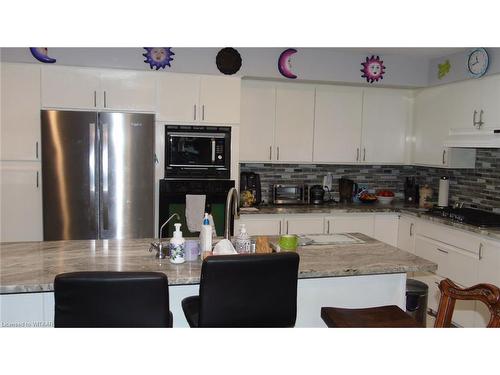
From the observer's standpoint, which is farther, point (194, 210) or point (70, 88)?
point (194, 210)

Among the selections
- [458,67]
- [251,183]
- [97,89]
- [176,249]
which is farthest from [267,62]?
[176,249]

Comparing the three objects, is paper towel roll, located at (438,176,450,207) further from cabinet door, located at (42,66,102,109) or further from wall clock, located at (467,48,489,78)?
cabinet door, located at (42,66,102,109)

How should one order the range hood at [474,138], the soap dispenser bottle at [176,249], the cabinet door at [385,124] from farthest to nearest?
1. the cabinet door at [385,124]
2. the range hood at [474,138]
3. the soap dispenser bottle at [176,249]

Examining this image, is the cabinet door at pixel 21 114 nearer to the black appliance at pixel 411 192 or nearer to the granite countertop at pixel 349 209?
the granite countertop at pixel 349 209

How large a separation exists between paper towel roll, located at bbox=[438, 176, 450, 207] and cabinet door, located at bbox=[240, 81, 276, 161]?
171 cm

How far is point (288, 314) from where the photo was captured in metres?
1.78

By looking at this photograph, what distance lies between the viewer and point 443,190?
4.27m

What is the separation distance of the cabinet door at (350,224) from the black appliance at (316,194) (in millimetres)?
373

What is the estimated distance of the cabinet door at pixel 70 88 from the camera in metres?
3.49

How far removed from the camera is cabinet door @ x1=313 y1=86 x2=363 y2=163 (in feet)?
14.4

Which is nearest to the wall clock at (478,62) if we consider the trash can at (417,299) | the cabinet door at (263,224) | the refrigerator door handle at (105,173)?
the trash can at (417,299)

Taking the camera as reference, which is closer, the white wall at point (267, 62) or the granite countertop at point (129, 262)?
the granite countertop at point (129, 262)

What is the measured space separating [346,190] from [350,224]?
1.86 ft

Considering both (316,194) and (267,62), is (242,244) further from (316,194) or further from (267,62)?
(316,194)
